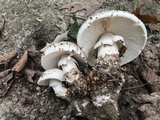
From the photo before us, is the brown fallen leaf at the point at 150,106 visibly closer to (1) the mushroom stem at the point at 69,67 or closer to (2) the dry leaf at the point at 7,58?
(1) the mushroom stem at the point at 69,67

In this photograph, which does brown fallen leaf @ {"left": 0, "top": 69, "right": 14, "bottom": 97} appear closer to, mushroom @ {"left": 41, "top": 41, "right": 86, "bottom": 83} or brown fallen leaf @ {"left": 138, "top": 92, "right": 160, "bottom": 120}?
mushroom @ {"left": 41, "top": 41, "right": 86, "bottom": 83}

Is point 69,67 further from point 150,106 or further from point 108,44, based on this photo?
point 150,106

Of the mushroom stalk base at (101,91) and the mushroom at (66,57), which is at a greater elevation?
the mushroom at (66,57)

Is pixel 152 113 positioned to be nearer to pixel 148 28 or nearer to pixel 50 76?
pixel 50 76

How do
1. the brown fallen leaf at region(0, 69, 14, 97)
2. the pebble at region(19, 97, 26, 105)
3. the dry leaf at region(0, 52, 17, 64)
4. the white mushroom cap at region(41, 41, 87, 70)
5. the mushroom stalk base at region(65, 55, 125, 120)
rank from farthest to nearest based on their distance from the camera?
the dry leaf at region(0, 52, 17, 64) < the brown fallen leaf at region(0, 69, 14, 97) < the pebble at region(19, 97, 26, 105) < the white mushroom cap at region(41, 41, 87, 70) < the mushroom stalk base at region(65, 55, 125, 120)

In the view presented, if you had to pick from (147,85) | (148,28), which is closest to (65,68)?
(147,85)

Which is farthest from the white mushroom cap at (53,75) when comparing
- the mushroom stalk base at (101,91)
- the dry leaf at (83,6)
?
the dry leaf at (83,6)

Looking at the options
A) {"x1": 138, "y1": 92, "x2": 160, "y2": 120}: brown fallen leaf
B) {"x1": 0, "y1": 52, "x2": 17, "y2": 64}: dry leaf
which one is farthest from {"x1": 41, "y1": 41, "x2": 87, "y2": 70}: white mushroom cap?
{"x1": 138, "y1": 92, "x2": 160, "y2": 120}: brown fallen leaf
